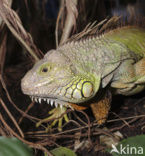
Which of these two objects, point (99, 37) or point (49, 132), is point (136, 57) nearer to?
point (99, 37)

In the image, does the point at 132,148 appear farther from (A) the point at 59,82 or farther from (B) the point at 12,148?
(B) the point at 12,148

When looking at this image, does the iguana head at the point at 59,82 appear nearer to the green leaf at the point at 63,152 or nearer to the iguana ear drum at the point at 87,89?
the iguana ear drum at the point at 87,89

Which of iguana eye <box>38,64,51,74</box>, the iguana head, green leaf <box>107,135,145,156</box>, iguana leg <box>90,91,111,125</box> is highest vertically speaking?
iguana eye <box>38,64,51,74</box>

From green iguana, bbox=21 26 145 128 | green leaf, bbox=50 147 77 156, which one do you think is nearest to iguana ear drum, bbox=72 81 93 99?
green iguana, bbox=21 26 145 128

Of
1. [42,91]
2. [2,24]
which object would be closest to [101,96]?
[42,91]

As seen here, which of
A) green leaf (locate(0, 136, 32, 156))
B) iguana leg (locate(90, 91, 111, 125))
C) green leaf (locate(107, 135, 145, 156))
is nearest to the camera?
green leaf (locate(0, 136, 32, 156))

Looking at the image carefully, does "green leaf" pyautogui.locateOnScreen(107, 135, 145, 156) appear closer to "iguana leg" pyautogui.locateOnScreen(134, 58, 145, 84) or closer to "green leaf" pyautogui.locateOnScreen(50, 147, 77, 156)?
"green leaf" pyautogui.locateOnScreen(50, 147, 77, 156)

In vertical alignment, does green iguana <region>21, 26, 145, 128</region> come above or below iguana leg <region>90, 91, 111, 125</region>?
above
